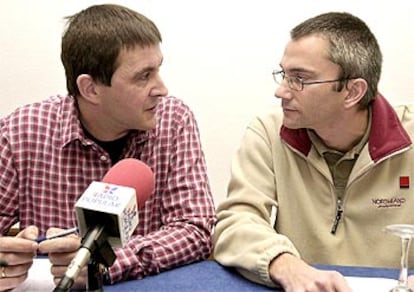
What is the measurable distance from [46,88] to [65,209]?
3.03ft

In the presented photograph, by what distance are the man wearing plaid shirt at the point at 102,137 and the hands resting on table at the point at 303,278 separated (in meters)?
0.25

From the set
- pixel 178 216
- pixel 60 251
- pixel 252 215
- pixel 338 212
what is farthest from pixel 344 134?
pixel 60 251

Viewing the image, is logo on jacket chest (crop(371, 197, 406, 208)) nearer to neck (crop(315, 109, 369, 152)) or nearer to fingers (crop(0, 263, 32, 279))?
neck (crop(315, 109, 369, 152))

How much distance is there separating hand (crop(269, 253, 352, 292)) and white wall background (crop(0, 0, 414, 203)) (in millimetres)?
1073

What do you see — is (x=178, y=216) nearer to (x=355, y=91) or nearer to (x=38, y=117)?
(x=38, y=117)

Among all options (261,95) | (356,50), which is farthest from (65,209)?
(261,95)

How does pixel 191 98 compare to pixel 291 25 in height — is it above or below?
below

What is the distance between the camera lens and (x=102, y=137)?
1445 millimetres

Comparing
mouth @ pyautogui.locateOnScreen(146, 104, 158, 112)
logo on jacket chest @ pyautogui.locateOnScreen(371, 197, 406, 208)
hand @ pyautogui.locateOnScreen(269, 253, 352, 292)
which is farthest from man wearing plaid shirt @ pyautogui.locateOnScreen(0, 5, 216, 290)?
logo on jacket chest @ pyautogui.locateOnScreen(371, 197, 406, 208)

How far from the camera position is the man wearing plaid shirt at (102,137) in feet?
4.52

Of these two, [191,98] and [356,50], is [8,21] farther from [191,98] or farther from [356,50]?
[356,50]

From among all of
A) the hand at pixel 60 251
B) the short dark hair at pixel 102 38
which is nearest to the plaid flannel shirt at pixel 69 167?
the short dark hair at pixel 102 38

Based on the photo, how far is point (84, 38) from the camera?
140cm

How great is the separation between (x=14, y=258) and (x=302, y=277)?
0.51m
